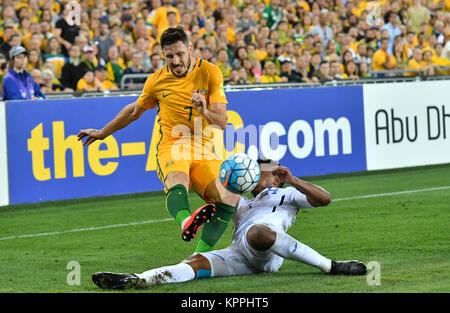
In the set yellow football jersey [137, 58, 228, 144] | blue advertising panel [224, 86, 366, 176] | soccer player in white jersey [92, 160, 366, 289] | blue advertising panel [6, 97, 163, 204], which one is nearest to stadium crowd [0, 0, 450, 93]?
blue advertising panel [224, 86, 366, 176]

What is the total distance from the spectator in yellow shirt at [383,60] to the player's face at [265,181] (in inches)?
515

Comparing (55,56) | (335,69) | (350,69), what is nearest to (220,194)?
(55,56)

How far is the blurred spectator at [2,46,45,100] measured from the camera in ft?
45.0

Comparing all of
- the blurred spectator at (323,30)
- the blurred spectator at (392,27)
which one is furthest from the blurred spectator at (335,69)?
the blurred spectator at (392,27)

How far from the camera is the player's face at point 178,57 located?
8016mm

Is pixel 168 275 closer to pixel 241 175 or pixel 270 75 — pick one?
pixel 241 175

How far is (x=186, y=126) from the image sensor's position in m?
8.40

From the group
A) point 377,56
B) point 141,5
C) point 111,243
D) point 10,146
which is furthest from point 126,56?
point 111,243

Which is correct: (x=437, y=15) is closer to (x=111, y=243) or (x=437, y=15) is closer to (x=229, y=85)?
(x=229, y=85)

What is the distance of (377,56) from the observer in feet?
67.5

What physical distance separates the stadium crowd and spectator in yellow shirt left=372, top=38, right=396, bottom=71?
22 millimetres

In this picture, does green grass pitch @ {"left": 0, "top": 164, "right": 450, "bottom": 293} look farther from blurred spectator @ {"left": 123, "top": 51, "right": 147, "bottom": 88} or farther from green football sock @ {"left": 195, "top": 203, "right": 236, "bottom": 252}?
blurred spectator @ {"left": 123, "top": 51, "right": 147, "bottom": 88}

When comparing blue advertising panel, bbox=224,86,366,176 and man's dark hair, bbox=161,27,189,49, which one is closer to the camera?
man's dark hair, bbox=161,27,189,49

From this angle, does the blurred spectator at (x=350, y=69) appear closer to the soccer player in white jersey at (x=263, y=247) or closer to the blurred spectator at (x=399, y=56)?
the blurred spectator at (x=399, y=56)
